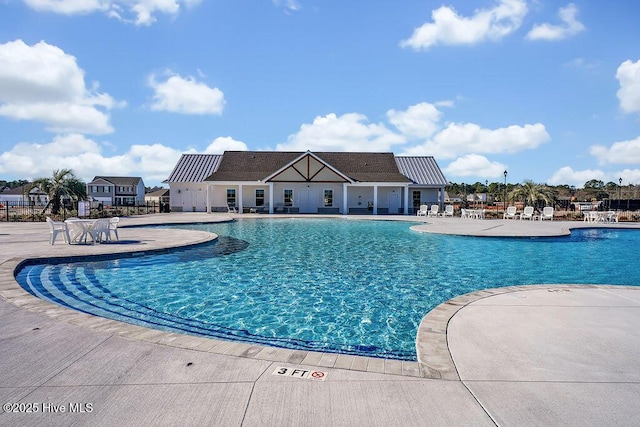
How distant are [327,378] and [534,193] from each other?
3635cm

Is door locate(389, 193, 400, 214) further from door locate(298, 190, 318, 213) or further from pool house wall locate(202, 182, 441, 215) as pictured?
door locate(298, 190, 318, 213)

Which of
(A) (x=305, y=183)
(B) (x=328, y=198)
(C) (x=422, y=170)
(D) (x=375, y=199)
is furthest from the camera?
(C) (x=422, y=170)

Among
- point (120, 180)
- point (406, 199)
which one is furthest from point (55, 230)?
point (120, 180)

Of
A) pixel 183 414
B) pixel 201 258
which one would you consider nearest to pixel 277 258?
pixel 201 258

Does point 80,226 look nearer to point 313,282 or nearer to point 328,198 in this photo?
point 313,282

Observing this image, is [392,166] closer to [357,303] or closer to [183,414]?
[357,303]

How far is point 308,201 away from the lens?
3338 centimetres

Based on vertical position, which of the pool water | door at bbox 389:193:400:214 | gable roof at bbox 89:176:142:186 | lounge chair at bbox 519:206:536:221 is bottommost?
the pool water

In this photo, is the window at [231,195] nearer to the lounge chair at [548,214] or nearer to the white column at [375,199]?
the white column at [375,199]

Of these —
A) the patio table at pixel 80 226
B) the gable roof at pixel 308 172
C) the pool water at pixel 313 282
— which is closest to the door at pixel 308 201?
the gable roof at pixel 308 172

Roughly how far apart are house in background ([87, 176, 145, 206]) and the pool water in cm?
6667

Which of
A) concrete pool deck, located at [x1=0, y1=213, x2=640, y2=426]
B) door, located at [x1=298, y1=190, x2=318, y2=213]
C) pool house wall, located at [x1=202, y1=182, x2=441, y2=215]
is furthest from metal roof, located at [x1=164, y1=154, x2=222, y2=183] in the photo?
concrete pool deck, located at [x1=0, y1=213, x2=640, y2=426]

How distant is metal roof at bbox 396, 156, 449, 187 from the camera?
115ft

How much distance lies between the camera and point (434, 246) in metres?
13.9
